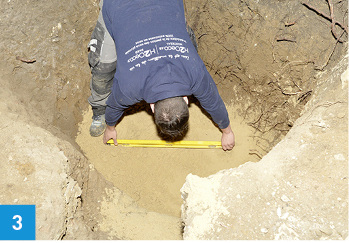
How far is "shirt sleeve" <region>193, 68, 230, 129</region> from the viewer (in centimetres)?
196

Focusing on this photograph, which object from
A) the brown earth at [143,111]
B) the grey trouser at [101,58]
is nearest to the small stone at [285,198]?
the brown earth at [143,111]

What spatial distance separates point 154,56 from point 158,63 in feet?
0.19

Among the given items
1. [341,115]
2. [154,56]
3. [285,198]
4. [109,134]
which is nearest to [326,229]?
[285,198]

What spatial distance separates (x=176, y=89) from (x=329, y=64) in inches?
49.5

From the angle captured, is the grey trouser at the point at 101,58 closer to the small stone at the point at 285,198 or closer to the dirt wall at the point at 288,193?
the dirt wall at the point at 288,193

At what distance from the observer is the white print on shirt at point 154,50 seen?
1.85m

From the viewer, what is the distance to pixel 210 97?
6.77ft

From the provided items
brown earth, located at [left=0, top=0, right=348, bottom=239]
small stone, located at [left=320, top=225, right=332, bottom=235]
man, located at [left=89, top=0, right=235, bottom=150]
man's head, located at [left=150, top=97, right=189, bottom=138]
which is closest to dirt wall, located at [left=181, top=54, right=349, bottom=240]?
small stone, located at [left=320, top=225, right=332, bottom=235]

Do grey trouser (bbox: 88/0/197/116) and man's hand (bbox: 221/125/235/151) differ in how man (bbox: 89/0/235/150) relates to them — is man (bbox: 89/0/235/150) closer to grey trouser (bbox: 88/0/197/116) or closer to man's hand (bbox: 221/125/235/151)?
grey trouser (bbox: 88/0/197/116)

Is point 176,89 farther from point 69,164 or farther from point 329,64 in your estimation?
point 329,64

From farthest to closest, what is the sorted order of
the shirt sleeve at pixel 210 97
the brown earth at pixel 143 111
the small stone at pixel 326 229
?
the brown earth at pixel 143 111
the shirt sleeve at pixel 210 97
the small stone at pixel 326 229

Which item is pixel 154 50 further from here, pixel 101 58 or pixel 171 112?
pixel 101 58

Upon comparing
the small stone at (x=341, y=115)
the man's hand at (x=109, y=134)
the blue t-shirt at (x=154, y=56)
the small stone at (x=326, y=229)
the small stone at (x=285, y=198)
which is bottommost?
the man's hand at (x=109, y=134)

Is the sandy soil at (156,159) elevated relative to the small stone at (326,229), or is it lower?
lower
